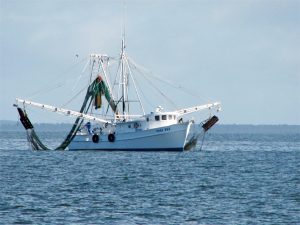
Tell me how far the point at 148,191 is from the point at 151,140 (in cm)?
4214

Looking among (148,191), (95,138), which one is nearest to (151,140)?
(95,138)

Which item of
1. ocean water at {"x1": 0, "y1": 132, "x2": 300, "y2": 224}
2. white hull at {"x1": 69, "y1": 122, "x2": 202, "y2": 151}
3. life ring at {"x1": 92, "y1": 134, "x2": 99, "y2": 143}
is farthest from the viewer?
life ring at {"x1": 92, "y1": 134, "x2": 99, "y2": 143}

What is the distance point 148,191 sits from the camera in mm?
58906

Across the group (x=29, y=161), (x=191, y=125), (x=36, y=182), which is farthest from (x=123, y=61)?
(x=36, y=182)

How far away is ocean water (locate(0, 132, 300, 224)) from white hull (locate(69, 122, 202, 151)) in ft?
16.9

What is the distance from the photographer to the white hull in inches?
3907

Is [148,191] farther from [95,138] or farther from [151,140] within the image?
[95,138]

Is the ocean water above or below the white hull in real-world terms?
below

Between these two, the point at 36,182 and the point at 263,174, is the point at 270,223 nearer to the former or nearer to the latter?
the point at 36,182

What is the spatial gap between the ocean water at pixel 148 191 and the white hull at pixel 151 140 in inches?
202

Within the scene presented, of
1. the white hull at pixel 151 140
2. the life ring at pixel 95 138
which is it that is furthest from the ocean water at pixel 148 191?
the life ring at pixel 95 138

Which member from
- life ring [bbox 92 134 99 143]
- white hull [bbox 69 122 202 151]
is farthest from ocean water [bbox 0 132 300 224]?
life ring [bbox 92 134 99 143]

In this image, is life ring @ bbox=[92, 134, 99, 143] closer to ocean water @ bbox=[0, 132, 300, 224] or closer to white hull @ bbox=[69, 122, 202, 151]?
white hull @ bbox=[69, 122, 202, 151]

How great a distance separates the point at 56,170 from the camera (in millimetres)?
77875
